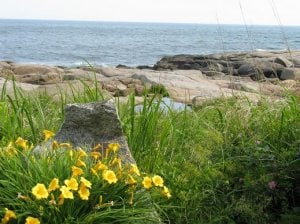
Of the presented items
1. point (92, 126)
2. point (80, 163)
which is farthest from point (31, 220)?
point (92, 126)

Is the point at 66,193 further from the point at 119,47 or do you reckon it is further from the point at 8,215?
the point at 119,47

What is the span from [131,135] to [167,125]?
14.9 inches

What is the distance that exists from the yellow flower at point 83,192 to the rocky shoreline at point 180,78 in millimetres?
2484

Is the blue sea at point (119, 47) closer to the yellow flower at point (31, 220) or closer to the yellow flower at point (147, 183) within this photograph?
the yellow flower at point (147, 183)

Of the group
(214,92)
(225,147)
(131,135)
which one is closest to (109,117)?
(131,135)

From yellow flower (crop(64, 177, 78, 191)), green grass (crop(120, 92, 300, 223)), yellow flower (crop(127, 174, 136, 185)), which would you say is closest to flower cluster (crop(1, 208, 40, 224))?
yellow flower (crop(64, 177, 78, 191))

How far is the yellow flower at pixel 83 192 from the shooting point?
2715mm

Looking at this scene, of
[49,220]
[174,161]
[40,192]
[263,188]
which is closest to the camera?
[40,192]

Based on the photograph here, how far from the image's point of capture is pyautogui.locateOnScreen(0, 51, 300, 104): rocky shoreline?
7484mm

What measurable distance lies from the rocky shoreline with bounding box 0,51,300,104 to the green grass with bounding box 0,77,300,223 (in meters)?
0.69

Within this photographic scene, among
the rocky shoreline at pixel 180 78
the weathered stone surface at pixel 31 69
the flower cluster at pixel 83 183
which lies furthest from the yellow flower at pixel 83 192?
the weathered stone surface at pixel 31 69

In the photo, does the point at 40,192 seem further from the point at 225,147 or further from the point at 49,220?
the point at 225,147

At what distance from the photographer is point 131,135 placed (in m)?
4.44

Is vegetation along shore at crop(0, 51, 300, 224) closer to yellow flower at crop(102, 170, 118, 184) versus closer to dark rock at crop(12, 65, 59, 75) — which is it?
yellow flower at crop(102, 170, 118, 184)
